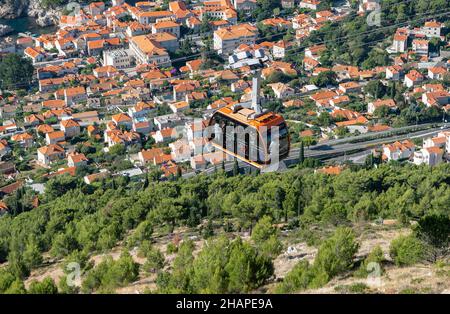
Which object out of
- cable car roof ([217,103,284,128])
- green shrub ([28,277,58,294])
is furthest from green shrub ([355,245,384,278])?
green shrub ([28,277,58,294])

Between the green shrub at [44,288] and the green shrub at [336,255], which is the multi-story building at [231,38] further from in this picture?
the green shrub at [44,288]

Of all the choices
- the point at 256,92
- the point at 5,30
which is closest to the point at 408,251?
the point at 256,92

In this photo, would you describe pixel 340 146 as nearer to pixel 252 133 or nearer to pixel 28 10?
pixel 252 133

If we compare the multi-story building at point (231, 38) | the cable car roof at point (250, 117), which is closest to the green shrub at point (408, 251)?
the cable car roof at point (250, 117)

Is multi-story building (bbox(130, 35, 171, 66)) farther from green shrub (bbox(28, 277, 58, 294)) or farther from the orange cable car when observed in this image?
green shrub (bbox(28, 277, 58, 294))

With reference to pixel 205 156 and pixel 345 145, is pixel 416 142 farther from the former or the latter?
pixel 205 156
